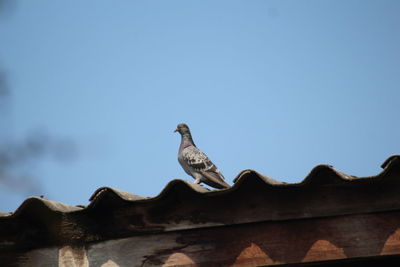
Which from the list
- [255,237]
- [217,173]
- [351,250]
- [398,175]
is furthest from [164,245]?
[217,173]

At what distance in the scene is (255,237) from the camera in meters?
2.94

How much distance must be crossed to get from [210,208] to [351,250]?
2.59 ft

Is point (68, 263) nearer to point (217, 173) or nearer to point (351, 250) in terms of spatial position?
point (351, 250)

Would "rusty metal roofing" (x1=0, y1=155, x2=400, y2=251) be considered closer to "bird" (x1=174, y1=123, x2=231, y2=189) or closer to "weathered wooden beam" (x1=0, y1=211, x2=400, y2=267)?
"weathered wooden beam" (x1=0, y1=211, x2=400, y2=267)

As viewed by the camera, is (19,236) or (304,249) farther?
(19,236)

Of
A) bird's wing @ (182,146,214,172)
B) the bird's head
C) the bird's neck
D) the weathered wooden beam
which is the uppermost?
the bird's head

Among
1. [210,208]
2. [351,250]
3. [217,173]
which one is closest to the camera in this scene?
[351,250]

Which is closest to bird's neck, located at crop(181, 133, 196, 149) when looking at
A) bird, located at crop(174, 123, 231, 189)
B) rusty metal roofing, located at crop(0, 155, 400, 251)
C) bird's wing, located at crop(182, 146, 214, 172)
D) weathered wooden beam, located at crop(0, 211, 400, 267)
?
bird, located at crop(174, 123, 231, 189)

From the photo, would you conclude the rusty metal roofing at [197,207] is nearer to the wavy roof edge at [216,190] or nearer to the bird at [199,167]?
the wavy roof edge at [216,190]

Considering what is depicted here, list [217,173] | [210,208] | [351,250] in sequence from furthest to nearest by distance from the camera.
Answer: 1. [217,173]
2. [210,208]
3. [351,250]

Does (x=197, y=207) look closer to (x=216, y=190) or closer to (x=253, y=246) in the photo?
(x=216, y=190)

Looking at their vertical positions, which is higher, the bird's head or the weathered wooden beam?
the bird's head

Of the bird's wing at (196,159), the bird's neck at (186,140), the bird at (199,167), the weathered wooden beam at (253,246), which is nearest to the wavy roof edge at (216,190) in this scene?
the weathered wooden beam at (253,246)

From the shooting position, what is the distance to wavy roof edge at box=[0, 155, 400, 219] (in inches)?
112
